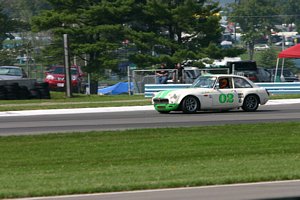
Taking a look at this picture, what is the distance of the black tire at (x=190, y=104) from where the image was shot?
25.5 metres

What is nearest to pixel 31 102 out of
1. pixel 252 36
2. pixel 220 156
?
pixel 220 156

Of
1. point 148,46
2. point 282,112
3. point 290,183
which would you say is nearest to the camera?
point 290,183

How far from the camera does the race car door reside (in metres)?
25.8

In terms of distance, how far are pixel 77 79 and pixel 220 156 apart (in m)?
29.1

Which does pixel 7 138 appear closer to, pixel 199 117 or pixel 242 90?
pixel 199 117

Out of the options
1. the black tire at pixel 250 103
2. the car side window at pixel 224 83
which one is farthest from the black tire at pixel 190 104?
the black tire at pixel 250 103

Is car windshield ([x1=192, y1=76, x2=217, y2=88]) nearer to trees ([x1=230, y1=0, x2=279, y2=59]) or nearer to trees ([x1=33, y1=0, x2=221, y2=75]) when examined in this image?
trees ([x1=33, y1=0, x2=221, y2=75])

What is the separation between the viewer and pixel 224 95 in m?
25.9

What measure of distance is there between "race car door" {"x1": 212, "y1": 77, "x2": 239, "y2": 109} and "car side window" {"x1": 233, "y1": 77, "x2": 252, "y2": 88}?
18 centimetres

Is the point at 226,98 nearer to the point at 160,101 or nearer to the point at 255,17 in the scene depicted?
the point at 160,101

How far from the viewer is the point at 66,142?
58.3 feet

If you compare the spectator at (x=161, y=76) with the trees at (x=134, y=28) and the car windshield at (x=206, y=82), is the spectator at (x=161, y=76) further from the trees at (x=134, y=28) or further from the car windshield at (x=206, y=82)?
the car windshield at (x=206, y=82)

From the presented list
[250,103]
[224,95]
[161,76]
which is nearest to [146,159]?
[224,95]

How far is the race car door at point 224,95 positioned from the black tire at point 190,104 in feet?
1.83
